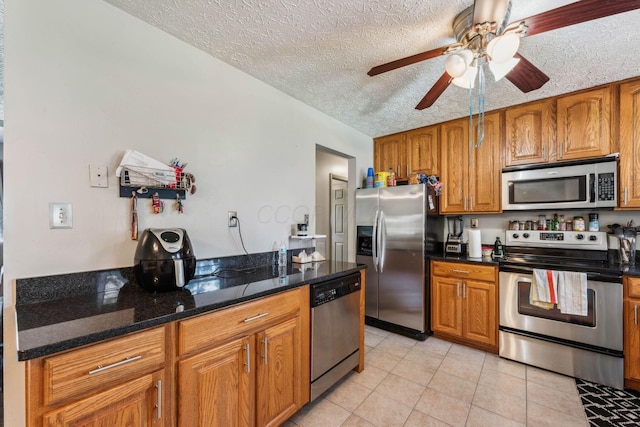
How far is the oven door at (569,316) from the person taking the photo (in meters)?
1.94

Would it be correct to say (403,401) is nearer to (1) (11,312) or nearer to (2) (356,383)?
(2) (356,383)

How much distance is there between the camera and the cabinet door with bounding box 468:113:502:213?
105 inches

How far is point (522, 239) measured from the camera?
2.66 meters

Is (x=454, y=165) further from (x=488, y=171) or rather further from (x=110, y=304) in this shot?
(x=110, y=304)

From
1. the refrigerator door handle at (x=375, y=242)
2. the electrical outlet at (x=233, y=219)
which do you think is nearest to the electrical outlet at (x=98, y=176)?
the electrical outlet at (x=233, y=219)

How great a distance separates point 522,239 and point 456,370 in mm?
1448

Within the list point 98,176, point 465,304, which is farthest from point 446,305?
point 98,176

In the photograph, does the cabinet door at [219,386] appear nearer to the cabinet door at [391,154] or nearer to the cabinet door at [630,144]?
the cabinet door at [391,154]

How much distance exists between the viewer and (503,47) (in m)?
1.22

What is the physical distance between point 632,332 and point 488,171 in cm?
161

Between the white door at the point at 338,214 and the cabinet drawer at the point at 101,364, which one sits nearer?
the cabinet drawer at the point at 101,364

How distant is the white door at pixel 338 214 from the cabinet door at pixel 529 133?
223 centimetres

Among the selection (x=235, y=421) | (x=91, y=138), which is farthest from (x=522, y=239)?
(x=91, y=138)

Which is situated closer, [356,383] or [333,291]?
[333,291]
